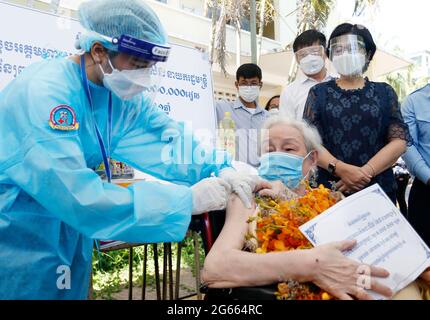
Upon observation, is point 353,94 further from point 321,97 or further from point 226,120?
point 226,120

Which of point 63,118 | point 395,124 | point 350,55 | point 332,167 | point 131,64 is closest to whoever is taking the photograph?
point 63,118

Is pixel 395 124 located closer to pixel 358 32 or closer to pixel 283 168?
pixel 358 32

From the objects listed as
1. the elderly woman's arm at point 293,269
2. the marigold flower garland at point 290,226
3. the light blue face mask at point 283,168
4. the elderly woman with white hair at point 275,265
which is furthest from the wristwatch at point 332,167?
the elderly woman's arm at point 293,269

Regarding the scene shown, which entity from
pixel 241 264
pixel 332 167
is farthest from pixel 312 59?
pixel 241 264

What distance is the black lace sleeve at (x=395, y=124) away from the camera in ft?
7.74

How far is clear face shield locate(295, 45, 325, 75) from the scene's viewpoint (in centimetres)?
315

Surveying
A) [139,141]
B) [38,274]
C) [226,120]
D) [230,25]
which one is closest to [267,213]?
[139,141]

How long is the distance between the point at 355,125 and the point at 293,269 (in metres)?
1.28

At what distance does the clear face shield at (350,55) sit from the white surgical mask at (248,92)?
3.82ft

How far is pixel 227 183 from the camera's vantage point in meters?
1.62

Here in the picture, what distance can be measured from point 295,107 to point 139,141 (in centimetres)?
165

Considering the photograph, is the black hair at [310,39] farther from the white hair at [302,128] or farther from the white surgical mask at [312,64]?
the white hair at [302,128]

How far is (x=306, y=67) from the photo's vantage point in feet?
10.5

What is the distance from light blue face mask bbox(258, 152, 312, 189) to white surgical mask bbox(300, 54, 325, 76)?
1431 mm
